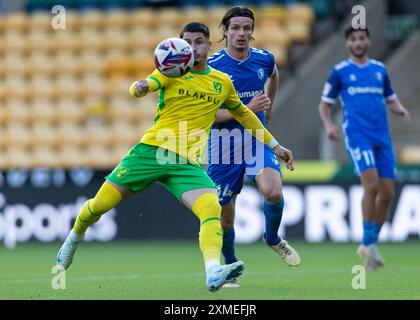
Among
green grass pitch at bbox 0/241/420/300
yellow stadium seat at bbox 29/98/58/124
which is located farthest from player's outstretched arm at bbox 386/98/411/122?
yellow stadium seat at bbox 29/98/58/124

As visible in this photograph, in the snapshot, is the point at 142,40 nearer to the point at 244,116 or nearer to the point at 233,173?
the point at 233,173

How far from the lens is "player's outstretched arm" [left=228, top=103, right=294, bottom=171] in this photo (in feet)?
27.3

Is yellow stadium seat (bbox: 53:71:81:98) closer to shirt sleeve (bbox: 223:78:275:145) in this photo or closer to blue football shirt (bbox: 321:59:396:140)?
blue football shirt (bbox: 321:59:396:140)

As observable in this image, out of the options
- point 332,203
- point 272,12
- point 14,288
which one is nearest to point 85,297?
point 14,288

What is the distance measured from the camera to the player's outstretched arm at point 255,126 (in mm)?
8312

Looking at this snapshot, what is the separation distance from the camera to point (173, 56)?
739 cm

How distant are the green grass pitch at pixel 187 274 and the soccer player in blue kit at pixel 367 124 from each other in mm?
638

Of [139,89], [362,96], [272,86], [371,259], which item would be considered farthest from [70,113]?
[139,89]

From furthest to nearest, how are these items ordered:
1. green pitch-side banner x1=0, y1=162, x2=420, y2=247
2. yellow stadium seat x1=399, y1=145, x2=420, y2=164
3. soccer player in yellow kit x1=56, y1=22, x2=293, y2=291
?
yellow stadium seat x1=399, y1=145, x2=420, y2=164 → green pitch-side banner x1=0, y1=162, x2=420, y2=247 → soccer player in yellow kit x1=56, y1=22, x2=293, y2=291

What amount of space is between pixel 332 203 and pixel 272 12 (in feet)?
15.6

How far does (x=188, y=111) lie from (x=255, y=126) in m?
0.62

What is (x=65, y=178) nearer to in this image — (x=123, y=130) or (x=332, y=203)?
(x=123, y=130)

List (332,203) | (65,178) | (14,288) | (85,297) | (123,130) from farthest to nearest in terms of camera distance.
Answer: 1. (123,130)
2. (65,178)
3. (332,203)
4. (14,288)
5. (85,297)

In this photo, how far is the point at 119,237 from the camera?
1565 cm
